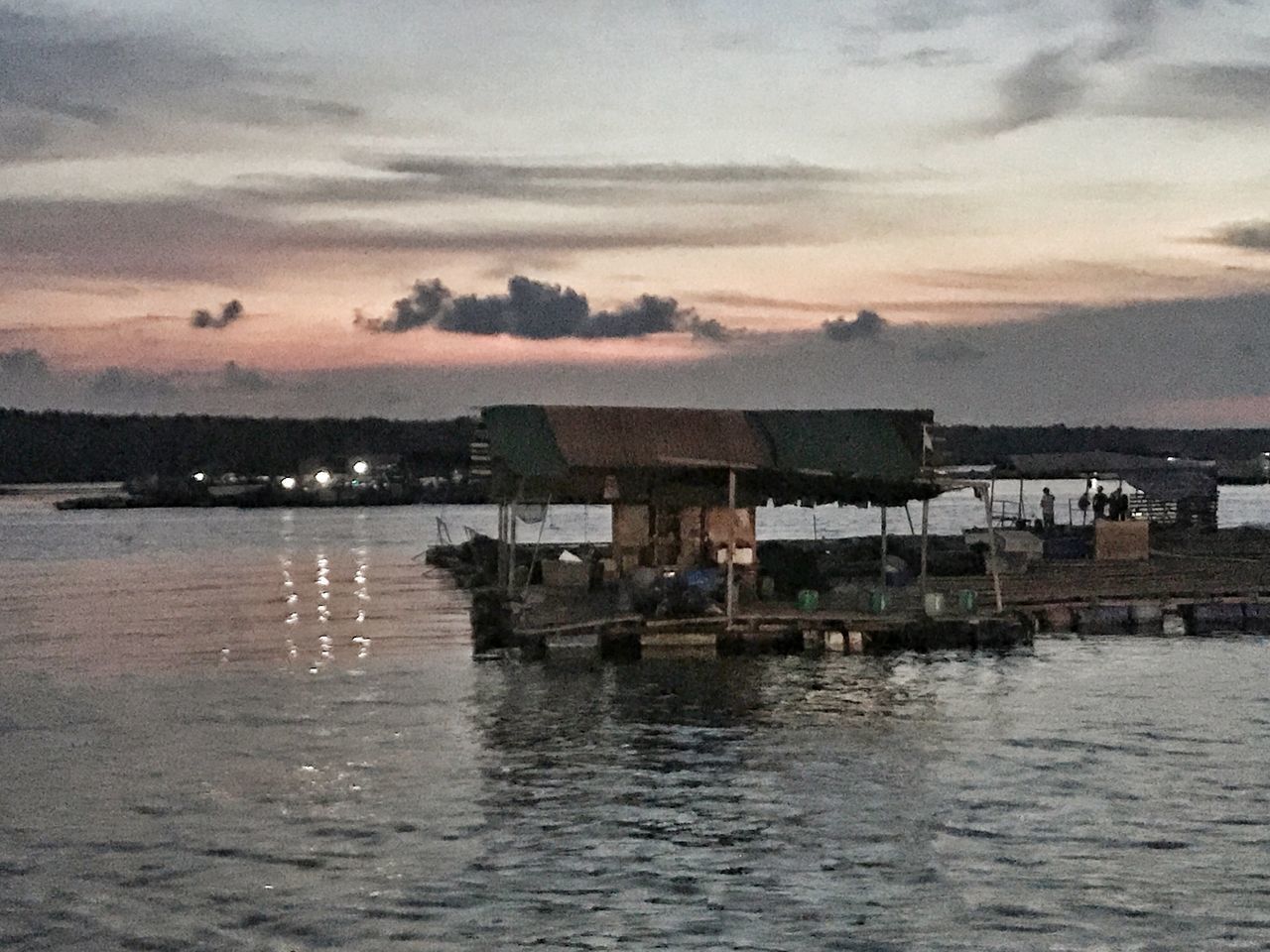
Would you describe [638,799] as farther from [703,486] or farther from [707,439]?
[707,439]

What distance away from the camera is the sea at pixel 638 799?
19531 mm

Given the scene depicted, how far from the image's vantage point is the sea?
19.5m

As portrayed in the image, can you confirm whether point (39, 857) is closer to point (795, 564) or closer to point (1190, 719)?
point (1190, 719)

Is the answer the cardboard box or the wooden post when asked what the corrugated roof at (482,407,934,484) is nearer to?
the wooden post

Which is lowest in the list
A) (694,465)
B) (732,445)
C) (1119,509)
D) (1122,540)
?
(1122,540)

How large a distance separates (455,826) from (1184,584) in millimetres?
29630

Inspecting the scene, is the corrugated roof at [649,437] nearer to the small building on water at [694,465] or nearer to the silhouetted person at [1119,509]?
the small building on water at [694,465]

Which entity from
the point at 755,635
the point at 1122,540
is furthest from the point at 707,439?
the point at 1122,540

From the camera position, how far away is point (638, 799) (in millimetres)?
25219

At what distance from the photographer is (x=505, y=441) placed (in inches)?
1658

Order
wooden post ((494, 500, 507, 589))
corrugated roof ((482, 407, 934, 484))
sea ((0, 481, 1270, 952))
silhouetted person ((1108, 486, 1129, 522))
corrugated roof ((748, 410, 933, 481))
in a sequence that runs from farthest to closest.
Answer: silhouetted person ((1108, 486, 1129, 522)) < wooden post ((494, 500, 507, 589)) < corrugated roof ((748, 410, 933, 481)) < corrugated roof ((482, 407, 934, 484)) < sea ((0, 481, 1270, 952))

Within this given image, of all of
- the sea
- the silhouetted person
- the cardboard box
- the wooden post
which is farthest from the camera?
the silhouetted person

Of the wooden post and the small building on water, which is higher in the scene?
the small building on water

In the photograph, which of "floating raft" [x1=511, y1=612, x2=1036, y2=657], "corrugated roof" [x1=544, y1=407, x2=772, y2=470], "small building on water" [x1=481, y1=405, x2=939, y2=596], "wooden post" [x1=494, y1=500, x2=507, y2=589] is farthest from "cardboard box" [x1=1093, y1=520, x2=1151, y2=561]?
"wooden post" [x1=494, y1=500, x2=507, y2=589]
